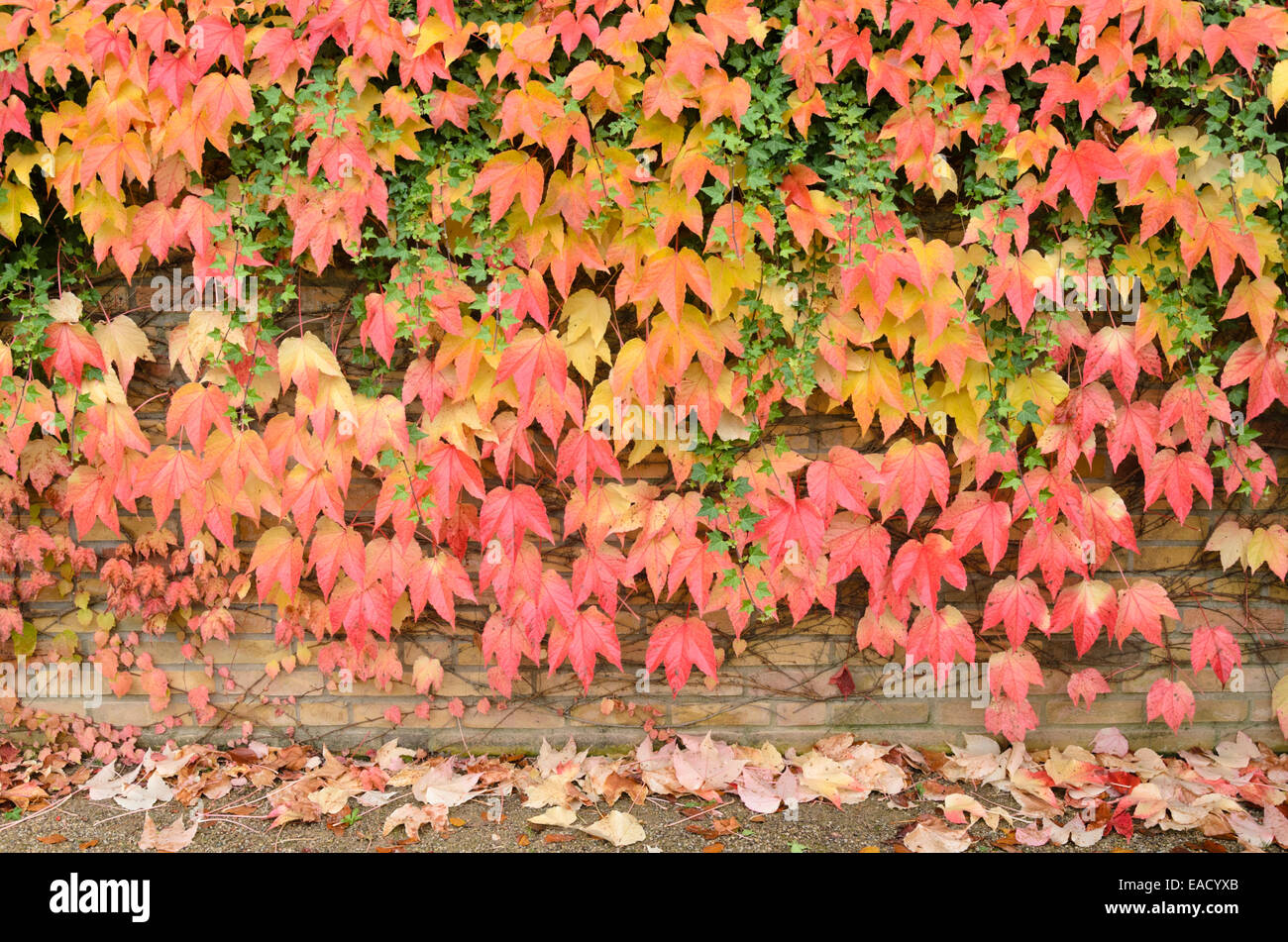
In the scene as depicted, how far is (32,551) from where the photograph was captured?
251 centimetres

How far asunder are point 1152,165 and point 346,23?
2018 millimetres

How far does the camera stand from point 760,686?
259cm

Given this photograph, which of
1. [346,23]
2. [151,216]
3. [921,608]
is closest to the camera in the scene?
[346,23]

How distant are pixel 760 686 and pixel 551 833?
0.76 m

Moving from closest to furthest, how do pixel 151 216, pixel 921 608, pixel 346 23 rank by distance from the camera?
pixel 346 23 < pixel 151 216 < pixel 921 608

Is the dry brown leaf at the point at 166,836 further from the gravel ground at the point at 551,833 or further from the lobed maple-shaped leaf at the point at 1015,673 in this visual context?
the lobed maple-shaped leaf at the point at 1015,673

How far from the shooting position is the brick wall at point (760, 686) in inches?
101

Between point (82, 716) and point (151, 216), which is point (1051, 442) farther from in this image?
point (82, 716)

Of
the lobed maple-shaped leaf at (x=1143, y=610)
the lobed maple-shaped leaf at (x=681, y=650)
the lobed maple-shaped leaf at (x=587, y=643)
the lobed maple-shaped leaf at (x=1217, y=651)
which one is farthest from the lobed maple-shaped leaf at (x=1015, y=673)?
the lobed maple-shaped leaf at (x=587, y=643)

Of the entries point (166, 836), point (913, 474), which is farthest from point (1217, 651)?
point (166, 836)

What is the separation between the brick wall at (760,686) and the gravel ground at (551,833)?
0.93 feet

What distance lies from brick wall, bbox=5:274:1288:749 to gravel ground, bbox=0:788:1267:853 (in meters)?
0.28

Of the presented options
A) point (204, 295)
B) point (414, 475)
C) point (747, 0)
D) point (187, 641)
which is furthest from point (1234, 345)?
point (187, 641)

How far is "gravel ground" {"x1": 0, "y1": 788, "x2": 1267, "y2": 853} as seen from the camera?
85.7 inches
